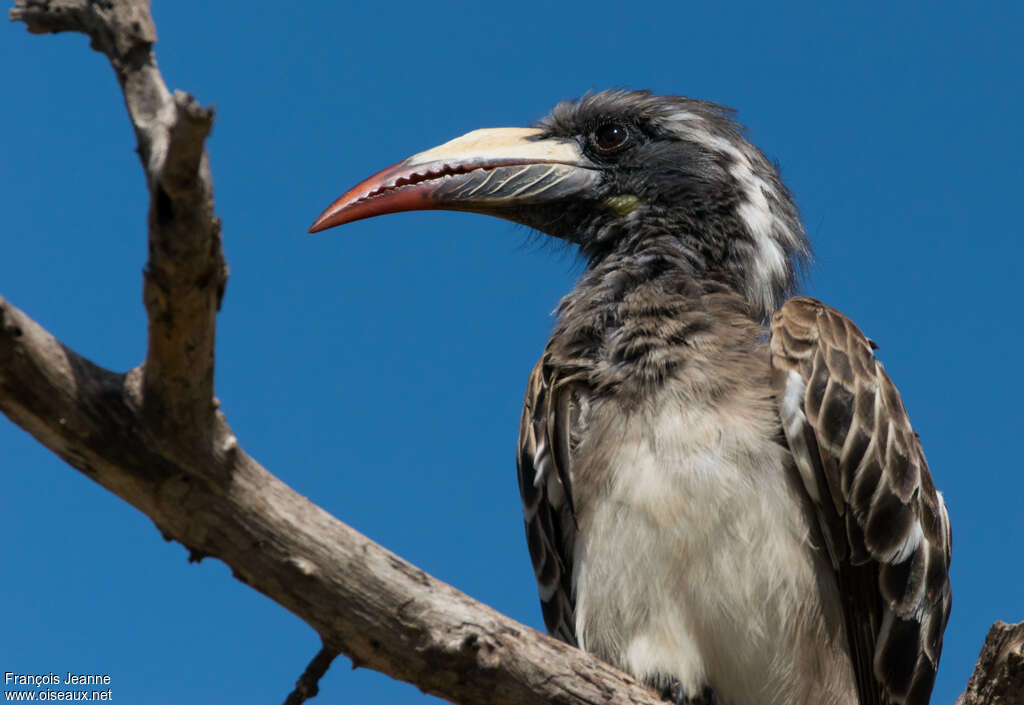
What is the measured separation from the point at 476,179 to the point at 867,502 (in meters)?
2.71

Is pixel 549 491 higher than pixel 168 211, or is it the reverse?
pixel 549 491

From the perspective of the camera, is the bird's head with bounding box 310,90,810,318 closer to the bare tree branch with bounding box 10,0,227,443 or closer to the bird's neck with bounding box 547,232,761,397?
the bird's neck with bounding box 547,232,761,397

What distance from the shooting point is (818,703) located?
5.17 metres

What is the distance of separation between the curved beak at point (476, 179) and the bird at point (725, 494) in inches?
28.8

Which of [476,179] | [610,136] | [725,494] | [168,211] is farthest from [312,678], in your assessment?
[610,136]

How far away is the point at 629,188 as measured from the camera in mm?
6383

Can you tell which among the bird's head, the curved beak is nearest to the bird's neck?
the bird's head

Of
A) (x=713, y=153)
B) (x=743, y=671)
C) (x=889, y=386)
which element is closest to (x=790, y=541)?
(x=743, y=671)

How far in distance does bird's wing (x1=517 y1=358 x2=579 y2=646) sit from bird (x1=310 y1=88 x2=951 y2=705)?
0.04 feet

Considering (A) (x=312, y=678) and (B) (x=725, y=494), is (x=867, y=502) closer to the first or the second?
(B) (x=725, y=494)

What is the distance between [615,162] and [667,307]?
1301 mm

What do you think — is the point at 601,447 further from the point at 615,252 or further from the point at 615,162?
the point at 615,162

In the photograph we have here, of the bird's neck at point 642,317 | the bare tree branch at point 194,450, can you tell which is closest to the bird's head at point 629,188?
the bird's neck at point 642,317

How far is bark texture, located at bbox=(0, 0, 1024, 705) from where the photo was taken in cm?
304
